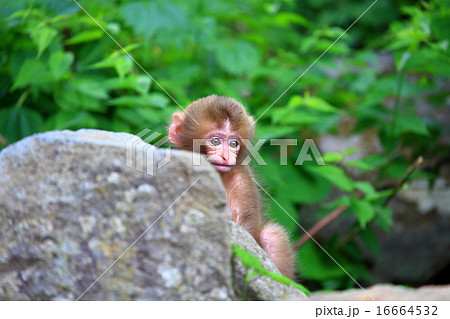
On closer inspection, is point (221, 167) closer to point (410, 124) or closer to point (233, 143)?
point (233, 143)

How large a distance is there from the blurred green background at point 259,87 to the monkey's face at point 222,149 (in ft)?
1.39

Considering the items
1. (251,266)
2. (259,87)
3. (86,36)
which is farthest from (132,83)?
(251,266)

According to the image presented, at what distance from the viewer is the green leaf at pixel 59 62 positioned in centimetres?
368

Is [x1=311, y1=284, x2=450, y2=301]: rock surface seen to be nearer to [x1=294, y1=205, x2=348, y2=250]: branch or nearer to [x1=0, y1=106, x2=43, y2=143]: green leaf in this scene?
[x1=294, y1=205, x2=348, y2=250]: branch

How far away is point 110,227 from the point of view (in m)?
1.92

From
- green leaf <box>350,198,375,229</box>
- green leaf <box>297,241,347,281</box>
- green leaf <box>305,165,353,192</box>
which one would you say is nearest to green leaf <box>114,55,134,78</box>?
green leaf <box>305,165,353,192</box>

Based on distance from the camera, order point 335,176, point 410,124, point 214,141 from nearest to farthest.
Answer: point 214,141 → point 335,176 → point 410,124

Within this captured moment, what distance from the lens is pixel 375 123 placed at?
4.91 metres

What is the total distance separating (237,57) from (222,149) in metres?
1.92

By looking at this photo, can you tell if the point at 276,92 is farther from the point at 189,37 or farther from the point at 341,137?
the point at 341,137

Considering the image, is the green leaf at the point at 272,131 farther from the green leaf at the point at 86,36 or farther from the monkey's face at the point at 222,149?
the green leaf at the point at 86,36

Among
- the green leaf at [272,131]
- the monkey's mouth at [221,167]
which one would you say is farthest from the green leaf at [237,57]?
the monkey's mouth at [221,167]

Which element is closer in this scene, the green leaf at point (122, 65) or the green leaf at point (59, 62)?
the green leaf at point (122, 65)

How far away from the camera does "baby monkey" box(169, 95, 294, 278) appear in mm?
2873
